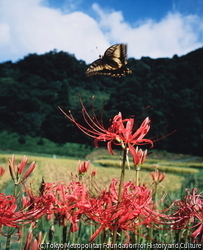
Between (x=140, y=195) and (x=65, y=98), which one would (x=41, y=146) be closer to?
(x=65, y=98)

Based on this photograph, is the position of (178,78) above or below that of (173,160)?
above

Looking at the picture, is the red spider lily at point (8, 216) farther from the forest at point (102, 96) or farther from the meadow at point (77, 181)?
the forest at point (102, 96)

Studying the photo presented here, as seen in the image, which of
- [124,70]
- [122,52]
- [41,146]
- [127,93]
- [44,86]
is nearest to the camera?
[122,52]

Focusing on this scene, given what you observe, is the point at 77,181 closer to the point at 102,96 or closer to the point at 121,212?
the point at 121,212

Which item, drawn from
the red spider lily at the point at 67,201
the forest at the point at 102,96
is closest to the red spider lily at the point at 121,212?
the red spider lily at the point at 67,201

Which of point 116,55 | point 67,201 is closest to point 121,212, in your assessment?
point 67,201

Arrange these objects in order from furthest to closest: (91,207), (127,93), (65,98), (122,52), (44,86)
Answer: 1. (44,86)
2. (65,98)
3. (127,93)
4. (122,52)
5. (91,207)

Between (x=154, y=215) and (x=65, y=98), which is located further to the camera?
(x=65, y=98)

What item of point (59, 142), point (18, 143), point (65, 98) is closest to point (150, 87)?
point (65, 98)
